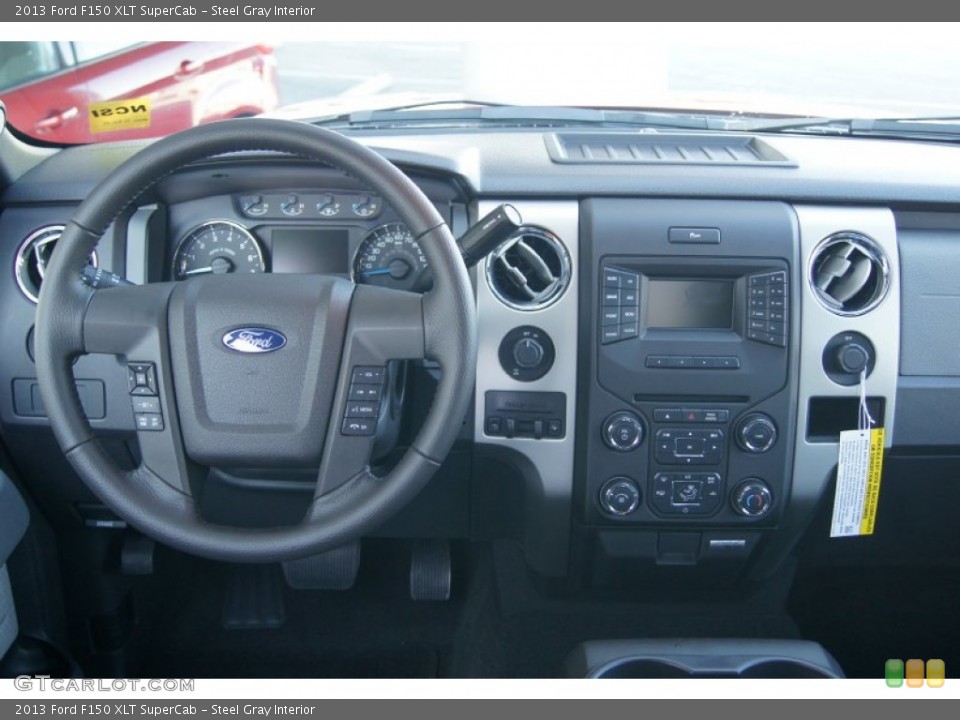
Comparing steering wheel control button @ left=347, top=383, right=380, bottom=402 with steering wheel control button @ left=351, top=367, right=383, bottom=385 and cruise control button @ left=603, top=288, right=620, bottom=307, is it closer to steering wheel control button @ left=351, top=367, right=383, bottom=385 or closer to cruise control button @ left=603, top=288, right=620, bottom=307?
steering wheel control button @ left=351, top=367, right=383, bottom=385

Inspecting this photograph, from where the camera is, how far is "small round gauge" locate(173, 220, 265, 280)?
6.12 feet

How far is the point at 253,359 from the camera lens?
1525mm

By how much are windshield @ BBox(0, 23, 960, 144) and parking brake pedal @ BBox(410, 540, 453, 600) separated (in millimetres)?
1025

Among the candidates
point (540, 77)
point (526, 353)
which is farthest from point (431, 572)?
point (540, 77)

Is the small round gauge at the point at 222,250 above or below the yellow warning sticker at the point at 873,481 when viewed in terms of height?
above

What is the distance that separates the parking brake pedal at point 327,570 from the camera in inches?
87.3

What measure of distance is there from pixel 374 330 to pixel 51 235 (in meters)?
0.80

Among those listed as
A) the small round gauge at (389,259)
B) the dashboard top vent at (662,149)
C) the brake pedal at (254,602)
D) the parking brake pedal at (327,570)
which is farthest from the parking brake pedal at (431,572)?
the dashboard top vent at (662,149)

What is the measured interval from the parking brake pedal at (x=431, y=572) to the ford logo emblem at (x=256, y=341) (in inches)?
35.1

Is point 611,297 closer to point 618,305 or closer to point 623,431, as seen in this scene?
point 618,305

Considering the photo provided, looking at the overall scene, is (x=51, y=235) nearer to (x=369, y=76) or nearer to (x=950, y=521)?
(x=950, y=521)

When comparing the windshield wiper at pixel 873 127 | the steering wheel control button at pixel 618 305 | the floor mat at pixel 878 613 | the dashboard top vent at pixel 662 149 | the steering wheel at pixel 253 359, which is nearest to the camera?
the steering wheel at pixel 253 359

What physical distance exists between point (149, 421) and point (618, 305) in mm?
830

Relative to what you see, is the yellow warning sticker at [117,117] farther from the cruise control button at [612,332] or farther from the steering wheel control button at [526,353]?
the cruise control button at [612,332]
